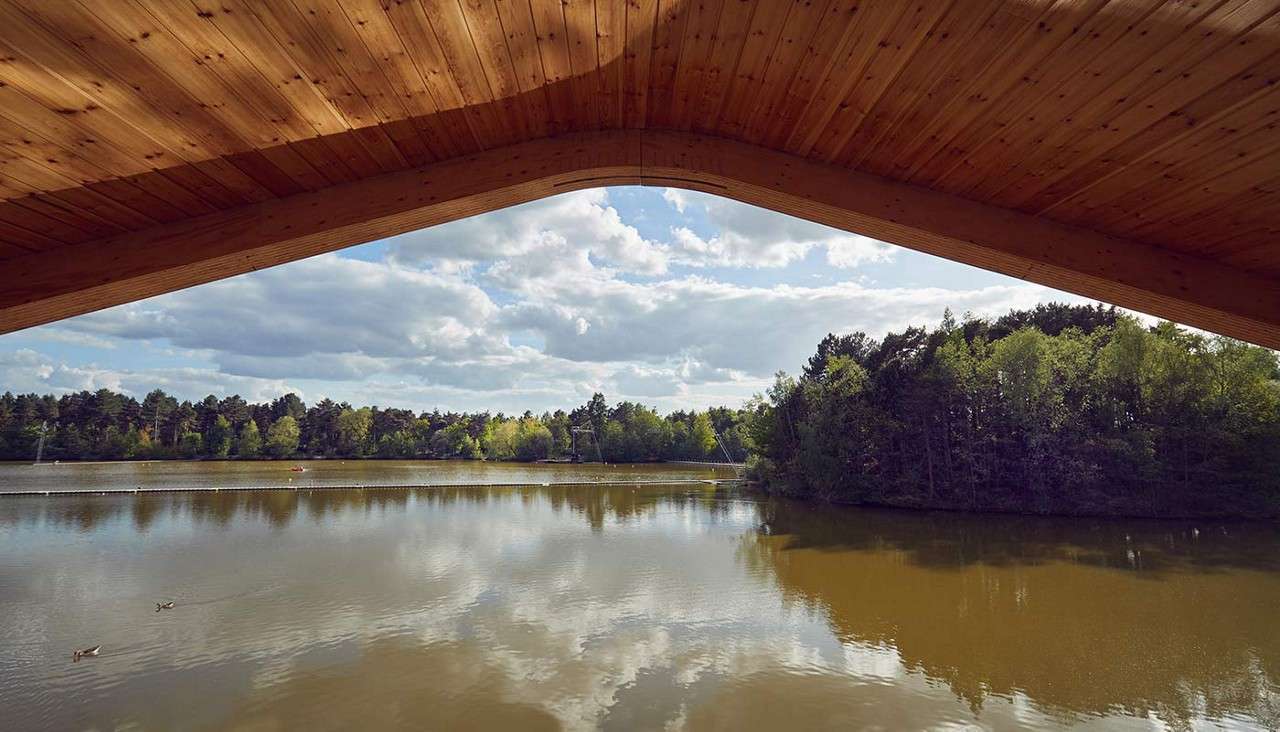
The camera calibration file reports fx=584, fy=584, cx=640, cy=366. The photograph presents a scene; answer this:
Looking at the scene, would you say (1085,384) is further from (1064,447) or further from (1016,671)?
(1016,671)

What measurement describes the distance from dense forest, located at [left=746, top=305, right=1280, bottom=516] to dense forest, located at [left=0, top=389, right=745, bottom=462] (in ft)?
98.3

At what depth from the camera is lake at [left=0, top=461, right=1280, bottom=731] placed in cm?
580

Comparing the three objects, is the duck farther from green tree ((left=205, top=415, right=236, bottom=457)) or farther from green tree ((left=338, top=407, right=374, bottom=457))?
green tree ((left=338, top=407, right=374, bottom=457))

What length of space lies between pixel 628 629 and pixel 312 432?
245ft

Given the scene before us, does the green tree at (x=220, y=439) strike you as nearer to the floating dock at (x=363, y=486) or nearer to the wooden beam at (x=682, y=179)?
the floating dock at (x=363, y=486)

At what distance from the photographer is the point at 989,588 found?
10.7m

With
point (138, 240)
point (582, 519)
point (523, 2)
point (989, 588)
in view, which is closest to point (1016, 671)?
point (989, 588)

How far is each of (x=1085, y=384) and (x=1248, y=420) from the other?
4.31 meters

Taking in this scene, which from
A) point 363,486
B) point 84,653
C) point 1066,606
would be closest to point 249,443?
point 363,486

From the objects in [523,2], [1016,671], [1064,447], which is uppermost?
[523,2]

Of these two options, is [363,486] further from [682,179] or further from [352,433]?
[352,433]

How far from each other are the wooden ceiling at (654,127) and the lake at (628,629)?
4818 millimetres

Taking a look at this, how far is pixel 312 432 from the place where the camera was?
71062 millimetres

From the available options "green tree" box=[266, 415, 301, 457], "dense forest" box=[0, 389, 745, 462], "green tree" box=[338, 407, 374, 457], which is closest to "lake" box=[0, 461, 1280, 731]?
"dense forest" box=[0, 389, 745, 462]
